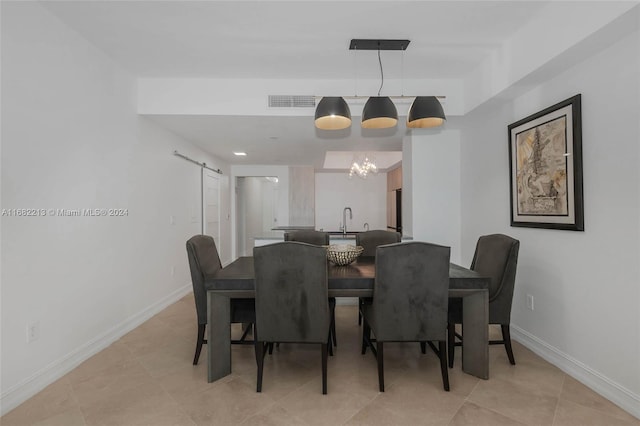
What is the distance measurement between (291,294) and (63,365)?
5.86ft

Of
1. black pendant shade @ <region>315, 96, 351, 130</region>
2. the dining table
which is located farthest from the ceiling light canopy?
the dining table

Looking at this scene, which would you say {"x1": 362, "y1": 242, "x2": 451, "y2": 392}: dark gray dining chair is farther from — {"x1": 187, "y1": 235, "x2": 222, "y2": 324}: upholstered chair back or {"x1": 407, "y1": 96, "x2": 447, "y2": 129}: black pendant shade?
{"x1": 187, "y1": 235, "x2": 222, "y2": 324}: upholstered chair back

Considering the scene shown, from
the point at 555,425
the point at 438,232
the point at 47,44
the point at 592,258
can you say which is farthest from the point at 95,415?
the point at 438,232

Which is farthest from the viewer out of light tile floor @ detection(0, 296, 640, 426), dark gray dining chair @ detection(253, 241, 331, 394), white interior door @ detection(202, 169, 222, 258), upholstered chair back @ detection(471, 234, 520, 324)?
A: white interior door @ detection(202, 169, 222, 258)

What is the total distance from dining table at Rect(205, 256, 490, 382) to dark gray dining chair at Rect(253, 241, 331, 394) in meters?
0.16

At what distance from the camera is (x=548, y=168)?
2.34m

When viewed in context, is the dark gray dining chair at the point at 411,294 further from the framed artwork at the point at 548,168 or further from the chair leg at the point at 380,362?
the framed artwork at the point at 548,168

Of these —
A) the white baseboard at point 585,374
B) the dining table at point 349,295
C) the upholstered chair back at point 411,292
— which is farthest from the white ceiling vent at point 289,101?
the white baseboard at point 585,374

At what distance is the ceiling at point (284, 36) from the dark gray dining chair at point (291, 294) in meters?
1.62

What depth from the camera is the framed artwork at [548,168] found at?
209 cm

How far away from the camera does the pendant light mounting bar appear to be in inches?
95.0

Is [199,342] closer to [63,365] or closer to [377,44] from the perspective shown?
[63,365]

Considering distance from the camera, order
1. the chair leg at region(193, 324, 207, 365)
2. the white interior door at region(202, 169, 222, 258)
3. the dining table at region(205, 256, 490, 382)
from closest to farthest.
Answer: the dining table at region(205, 256, 490, 382) < the chair leg at region(193, 324, 207, 365) < the white interior door at region(202, 169, 222, 258)

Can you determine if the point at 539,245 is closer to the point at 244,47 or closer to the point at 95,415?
the point at 244,47
